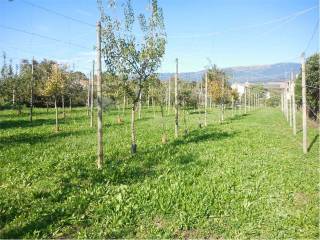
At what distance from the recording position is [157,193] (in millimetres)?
12984

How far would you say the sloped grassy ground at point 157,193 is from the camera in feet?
33.9

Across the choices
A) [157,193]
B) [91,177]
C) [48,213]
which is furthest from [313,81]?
[48,213]

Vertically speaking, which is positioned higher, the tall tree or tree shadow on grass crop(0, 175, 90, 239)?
the tall tree

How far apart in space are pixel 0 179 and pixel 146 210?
658cm

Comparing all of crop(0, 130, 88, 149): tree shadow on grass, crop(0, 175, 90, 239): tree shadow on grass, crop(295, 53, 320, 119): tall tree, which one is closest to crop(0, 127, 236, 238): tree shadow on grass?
crop(0, 175, 90, 239): tree shadow on grass

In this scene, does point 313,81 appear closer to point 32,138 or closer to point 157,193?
point 32,138

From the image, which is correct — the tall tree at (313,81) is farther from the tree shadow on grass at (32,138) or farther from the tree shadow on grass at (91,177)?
the tree shadow on grass at (32,138)

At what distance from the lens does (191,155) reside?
66.4 ft

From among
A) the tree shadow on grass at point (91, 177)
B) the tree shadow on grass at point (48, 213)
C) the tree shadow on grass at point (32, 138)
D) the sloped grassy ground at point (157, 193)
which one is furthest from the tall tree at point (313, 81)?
the tree shadow on grass at point (48, 213)

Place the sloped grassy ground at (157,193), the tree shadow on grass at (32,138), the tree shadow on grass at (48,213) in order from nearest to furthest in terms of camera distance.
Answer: the tree shadow on grass at (48,213), the sloped grassy ground at (157,193), the tree shadow on grass at (32,138)

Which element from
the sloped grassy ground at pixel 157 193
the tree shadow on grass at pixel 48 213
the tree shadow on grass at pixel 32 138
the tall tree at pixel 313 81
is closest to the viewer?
the tree shadow on grass at pixel 48 213

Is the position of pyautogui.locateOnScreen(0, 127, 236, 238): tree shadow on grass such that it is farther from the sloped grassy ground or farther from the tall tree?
the tall tree

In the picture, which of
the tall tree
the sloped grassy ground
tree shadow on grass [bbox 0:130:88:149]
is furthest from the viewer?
the tall tree

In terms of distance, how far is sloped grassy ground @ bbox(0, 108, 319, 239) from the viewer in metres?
10.3
